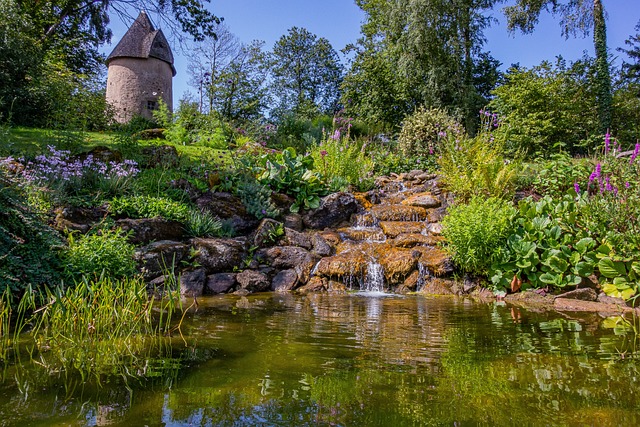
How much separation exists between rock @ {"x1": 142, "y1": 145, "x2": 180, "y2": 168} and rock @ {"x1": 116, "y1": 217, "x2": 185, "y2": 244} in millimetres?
2423

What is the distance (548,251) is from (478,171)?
2.79 m

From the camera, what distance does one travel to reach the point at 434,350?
9.16ft

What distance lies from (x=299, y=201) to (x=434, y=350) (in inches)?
247

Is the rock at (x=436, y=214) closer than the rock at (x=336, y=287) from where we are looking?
No

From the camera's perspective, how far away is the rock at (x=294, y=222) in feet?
27.2

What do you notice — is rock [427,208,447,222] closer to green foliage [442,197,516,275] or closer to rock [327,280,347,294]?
green foliage [442,197,516,275]

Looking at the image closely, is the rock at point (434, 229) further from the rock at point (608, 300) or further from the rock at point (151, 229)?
the rock at point (151, 229)

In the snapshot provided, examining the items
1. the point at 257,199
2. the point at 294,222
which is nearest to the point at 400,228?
the point at 294,222

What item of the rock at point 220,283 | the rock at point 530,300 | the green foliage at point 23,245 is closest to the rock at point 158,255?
the rock at point 220,283

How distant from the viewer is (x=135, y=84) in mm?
20859

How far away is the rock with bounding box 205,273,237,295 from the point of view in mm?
5973

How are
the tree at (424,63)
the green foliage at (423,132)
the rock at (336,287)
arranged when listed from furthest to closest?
the tree at (424,63) → the green foliage at (423,132) → the rock at (336,287)

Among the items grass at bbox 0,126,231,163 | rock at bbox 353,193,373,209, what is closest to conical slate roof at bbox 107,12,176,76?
grass at bbox 0,126,231,163

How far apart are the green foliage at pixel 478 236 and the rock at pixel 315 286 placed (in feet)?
6.69
